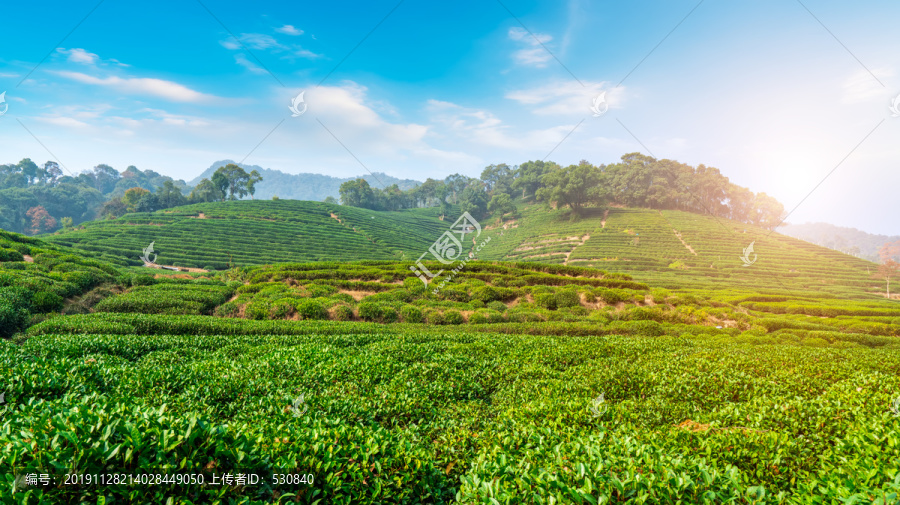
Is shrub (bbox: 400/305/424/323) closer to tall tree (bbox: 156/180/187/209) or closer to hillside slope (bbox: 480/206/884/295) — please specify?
hillside slope (bbox: 480/206/884/295)

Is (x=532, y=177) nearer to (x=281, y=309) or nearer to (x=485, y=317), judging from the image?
(x=485, y=317)

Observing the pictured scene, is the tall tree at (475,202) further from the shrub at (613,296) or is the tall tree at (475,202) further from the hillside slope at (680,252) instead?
the shrub at (613,296)

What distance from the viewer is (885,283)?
1711 inches

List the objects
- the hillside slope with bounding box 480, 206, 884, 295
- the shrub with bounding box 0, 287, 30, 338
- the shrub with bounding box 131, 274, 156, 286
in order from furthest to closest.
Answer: the hillside slope with bounding box 480, 206, 884, 295
the shrub with bounding box 131, 274, 156, 286
the shrub with bounding box 0, 287, 30, 338

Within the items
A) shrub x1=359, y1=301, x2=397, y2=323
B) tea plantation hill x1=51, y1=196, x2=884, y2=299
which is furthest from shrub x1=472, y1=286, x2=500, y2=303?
tea plantation hill x1=51, y1=196, x2=884, y2=299

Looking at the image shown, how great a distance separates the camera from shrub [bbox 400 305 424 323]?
20.7m

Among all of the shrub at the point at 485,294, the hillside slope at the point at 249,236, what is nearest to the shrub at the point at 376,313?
the shrub at the point at 485,294

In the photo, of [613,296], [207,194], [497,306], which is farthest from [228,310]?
[207,194]

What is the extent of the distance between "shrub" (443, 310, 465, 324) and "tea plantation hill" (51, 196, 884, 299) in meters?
27.2

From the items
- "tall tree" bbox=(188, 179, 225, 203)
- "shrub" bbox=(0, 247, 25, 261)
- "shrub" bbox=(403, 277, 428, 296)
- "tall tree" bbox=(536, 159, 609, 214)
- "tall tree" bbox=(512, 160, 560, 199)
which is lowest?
"shrub" bbox=(403, 277, 428, 296)

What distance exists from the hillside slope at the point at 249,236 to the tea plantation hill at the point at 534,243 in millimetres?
142

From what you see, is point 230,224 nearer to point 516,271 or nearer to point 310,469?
point 516,271

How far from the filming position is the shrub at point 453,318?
20.5 metres

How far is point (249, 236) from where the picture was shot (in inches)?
2197
